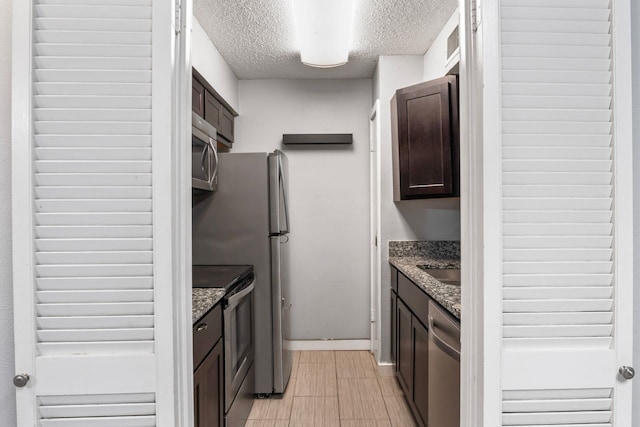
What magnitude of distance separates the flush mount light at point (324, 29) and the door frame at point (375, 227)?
55 cm

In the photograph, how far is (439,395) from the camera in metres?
1.60

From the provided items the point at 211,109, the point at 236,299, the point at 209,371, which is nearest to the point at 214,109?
the point at 211,109

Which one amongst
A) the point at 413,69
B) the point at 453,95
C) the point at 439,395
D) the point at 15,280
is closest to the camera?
the point at 15,280

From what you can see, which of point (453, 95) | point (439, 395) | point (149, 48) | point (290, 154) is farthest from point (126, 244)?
point (290, 154)

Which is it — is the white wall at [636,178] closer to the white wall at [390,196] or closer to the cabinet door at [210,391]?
the cabinet door at [210,391]

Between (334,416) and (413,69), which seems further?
(413,69)

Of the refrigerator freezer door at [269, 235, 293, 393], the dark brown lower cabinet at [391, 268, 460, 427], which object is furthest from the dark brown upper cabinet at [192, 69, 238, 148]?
the dark brown lower cabinet at [391, 268, 460, 427]

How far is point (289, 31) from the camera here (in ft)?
8.17

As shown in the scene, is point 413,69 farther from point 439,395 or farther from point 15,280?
point 15,280

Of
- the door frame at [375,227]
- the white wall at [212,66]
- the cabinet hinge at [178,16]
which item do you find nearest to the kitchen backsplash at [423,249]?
the door frame at [375,227]

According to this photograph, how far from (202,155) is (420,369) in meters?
1.66

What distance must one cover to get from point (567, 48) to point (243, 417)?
228cm

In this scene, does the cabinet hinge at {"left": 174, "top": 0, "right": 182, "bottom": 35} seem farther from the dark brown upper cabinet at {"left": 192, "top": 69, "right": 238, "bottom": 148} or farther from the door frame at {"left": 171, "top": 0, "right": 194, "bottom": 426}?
the dark brown upper cabinet at {"left": 192, "top": 69, "right": 238, "bottom": 148}

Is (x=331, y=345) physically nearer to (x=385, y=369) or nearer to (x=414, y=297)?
(x=385, y=369)
